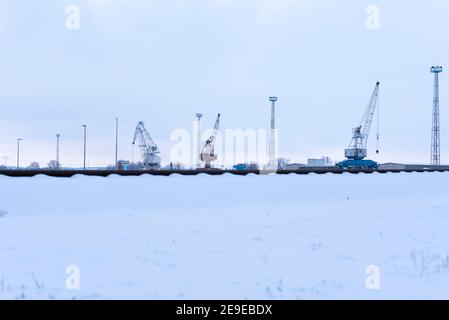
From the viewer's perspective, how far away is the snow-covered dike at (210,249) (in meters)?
7.82

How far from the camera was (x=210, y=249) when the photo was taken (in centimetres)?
1096

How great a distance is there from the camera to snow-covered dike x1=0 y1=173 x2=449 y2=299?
308 inches

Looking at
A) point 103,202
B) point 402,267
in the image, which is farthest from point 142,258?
point 103,202

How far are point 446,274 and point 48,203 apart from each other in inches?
746

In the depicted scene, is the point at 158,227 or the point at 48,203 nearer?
the point at 158,227

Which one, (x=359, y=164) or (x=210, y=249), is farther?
(x=359, y=164)

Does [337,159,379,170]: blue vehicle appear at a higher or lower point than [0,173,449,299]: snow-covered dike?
higher

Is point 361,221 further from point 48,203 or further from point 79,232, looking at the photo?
point 48,203

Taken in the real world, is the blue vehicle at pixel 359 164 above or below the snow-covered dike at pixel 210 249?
above

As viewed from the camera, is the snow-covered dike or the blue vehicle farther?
the blue vehicle
